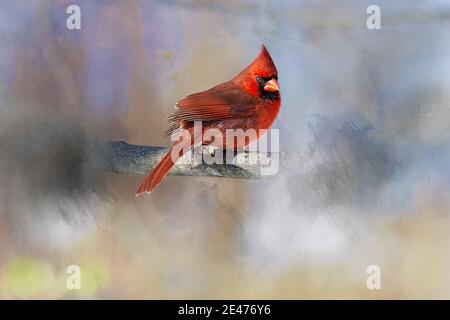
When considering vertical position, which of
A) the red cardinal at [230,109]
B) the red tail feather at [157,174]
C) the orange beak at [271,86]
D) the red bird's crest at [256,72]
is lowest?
the red tail feather at [157,174]

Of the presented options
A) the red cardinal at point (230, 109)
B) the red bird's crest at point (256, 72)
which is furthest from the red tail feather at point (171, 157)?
the red bird's crest at point (256, 72)

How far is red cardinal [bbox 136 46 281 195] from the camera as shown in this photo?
1778mm

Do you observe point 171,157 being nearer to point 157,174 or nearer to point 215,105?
point 157,174

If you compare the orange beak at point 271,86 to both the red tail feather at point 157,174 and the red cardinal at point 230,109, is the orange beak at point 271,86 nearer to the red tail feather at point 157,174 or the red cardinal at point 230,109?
the red cardinal at point 230,109

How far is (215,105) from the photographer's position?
5.91 ft

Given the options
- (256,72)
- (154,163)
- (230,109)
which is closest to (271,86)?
(256,72)

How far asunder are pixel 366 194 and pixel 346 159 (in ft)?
0.57

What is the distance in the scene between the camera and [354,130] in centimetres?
195

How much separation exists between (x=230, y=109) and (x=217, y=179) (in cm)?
30

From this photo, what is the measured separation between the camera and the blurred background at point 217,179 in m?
1.89

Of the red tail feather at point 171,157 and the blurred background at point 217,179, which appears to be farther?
the blurred background at point 217,179

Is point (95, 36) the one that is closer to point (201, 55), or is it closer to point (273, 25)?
point (201, 55)

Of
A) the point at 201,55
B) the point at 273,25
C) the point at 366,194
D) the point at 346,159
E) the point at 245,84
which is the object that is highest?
the point at 273,25
